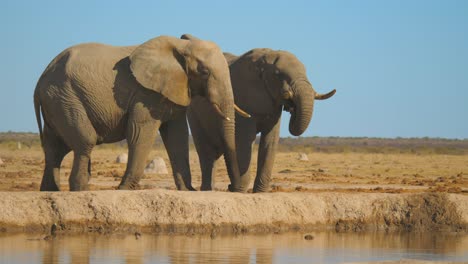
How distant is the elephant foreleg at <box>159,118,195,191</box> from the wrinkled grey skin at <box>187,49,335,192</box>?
1.09 metres

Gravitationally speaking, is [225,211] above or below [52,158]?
below

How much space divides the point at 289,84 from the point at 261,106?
2.52 ft

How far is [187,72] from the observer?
766 inches

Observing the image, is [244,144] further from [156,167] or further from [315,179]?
[156,167]

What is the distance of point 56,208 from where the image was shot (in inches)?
671

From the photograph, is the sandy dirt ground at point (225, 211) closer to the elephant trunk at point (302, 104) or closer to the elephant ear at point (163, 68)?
the elephant trunk at point (302, 104)

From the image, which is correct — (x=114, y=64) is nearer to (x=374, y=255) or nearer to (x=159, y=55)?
(x=159, y=55)

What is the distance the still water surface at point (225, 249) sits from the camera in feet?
48.7

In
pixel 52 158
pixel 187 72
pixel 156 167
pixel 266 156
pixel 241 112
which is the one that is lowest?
pixel 156 167

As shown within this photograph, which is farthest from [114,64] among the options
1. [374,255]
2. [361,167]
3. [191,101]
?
[361,167]

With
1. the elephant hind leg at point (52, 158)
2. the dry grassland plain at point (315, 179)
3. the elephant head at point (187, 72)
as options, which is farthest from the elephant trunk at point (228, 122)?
the dry grassland plain at point (315, 179)

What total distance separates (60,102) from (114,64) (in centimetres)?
115

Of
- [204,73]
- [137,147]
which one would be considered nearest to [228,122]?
[204,73]

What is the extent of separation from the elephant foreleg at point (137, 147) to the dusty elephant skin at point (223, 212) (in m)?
1.37
